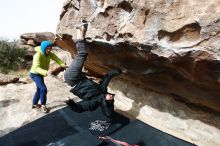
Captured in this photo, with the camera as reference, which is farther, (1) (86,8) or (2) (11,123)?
(2) (11,123)

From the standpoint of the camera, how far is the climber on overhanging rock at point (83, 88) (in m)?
4.32

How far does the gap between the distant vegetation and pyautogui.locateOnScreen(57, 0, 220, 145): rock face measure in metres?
9.32

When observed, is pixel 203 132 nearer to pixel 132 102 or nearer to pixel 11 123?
pixel 132 102

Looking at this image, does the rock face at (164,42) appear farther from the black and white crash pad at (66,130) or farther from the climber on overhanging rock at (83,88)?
the black and white crash pad at (66,130)

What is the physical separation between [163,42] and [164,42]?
0.01m

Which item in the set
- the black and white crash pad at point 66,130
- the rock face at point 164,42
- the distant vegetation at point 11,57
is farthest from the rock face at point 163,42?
the distant vegetation at point 11,57

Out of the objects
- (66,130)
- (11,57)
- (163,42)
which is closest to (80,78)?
(66,130)

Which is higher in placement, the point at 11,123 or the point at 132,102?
the point at 132,102

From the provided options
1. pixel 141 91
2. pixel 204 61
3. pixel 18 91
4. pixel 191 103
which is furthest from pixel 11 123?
pixel 204 61

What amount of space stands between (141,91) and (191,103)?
46.0 inches

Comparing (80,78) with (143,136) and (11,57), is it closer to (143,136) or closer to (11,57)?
(143,136)

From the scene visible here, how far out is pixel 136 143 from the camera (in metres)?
4.12

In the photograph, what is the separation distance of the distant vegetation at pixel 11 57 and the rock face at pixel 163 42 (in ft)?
30.7

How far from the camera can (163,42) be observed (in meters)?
3.57
